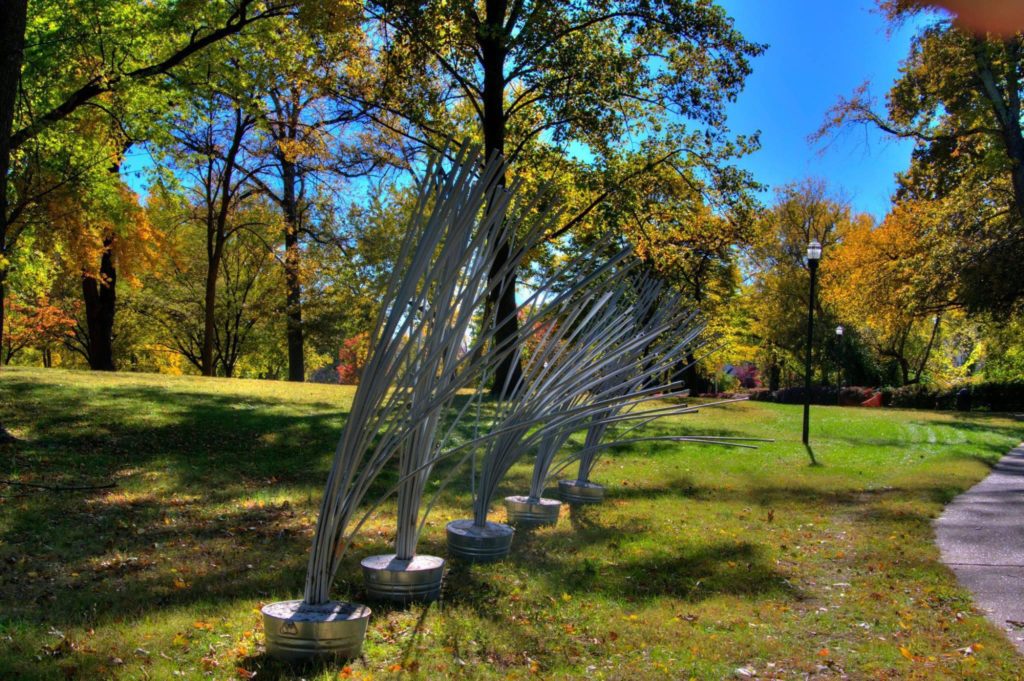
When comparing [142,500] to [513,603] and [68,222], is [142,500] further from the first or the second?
[68,222]

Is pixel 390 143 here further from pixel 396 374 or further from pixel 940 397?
pixel 940 397

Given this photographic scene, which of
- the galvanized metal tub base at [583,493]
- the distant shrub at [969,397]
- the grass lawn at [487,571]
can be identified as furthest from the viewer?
the distant shrub at [969,397]

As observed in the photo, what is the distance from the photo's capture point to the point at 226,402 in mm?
13523

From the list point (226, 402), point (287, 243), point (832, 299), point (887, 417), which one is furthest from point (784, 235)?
point (226, 402)

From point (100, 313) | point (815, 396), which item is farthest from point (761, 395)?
point (100, 313)

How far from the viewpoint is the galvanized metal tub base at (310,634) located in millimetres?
3625

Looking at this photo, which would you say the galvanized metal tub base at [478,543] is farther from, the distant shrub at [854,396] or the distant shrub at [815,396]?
the distant shrub at [854,396]

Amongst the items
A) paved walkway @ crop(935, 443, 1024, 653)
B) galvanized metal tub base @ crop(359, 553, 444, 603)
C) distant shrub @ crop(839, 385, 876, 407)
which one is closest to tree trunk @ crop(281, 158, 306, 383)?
paved walkway @ crop(935, 443, 1024, 653)

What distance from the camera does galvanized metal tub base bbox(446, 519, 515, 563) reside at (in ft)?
18.9

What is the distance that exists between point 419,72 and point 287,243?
43.3 ft

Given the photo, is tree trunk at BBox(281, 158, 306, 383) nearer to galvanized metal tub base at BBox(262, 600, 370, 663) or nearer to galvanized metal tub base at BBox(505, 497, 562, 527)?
galvanized metal tub base at BBox(505, 497, 562, 527)

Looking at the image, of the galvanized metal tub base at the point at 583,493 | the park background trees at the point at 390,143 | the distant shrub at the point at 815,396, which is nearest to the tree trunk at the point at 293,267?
the park background trees at the point at 390,143

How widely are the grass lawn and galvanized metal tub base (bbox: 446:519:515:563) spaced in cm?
12

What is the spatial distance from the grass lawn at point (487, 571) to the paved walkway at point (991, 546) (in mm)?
188
